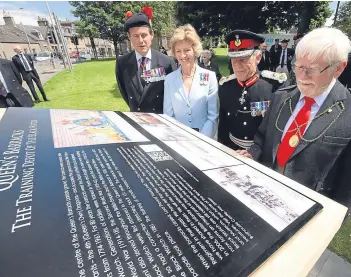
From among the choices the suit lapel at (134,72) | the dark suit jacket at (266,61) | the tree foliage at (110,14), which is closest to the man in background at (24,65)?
the suit lapel at (134,72)

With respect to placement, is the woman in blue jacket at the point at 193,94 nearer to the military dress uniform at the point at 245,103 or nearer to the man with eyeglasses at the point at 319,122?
the military dress uniform at the point at 245,103

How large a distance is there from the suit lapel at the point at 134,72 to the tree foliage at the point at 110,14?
121 feet

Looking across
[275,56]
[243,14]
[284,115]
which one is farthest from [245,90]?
[243,14]

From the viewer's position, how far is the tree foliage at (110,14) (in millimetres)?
36031

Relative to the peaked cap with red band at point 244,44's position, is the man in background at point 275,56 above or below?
below

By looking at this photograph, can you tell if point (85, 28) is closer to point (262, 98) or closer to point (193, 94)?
point (193, 94)

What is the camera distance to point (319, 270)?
6.33 ft

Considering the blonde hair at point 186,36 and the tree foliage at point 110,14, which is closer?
the blonde hair at point 186,36

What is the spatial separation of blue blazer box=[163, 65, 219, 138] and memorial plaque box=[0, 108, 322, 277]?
3.26ft

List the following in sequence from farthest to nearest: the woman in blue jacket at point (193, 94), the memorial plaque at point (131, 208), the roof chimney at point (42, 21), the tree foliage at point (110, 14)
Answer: the roof chimney at point (42, 21) → the tree foliage at point (110, 14) → the woman in blue jacket at point (193, 94) → the memorial plaque at point (131, 208)

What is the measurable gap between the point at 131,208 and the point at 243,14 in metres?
23.7

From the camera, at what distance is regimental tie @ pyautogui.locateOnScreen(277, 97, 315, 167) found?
1.42 m

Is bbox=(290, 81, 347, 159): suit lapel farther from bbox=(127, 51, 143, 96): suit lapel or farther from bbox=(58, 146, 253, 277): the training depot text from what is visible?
bbox=(127, 51, 143, 96): suit lapel

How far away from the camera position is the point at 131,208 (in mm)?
713
